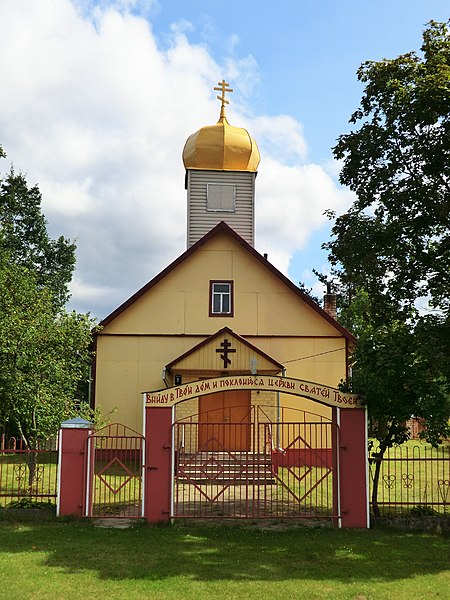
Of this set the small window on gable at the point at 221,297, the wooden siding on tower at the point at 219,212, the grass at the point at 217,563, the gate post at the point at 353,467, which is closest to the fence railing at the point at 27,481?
the grass at the point at 217,563

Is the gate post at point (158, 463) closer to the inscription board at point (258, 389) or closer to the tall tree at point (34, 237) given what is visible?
the inscription board at point (258, 389)

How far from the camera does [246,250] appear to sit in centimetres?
2214

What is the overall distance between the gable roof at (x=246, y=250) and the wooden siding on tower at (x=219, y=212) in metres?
3.07

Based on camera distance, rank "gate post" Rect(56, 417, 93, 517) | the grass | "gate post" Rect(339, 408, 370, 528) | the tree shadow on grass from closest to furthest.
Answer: the grass, the tree shadow on grass, "gate post" Rect(339, 408, 370, 528), "gate post" Rect(56, 417, 93, 517)

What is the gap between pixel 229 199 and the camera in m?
25.5

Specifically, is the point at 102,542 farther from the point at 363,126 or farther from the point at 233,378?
the point at 363,126

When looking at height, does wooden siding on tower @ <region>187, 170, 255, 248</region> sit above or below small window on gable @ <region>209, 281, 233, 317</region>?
above

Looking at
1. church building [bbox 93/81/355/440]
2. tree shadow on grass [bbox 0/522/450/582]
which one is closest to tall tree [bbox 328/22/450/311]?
tree shadow on grass [bbox 0/522/450/582]

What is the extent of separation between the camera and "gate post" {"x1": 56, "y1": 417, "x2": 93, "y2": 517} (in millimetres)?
11984

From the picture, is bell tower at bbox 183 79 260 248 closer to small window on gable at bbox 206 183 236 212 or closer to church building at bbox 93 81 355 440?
small window on gable at bbox 206 183 236 212

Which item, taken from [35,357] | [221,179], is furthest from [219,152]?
[35,357]

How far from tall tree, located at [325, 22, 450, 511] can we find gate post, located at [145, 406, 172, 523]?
3659 millimetres

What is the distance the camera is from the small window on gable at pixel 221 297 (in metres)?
21.9

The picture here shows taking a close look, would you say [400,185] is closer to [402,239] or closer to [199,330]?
[402,239]
